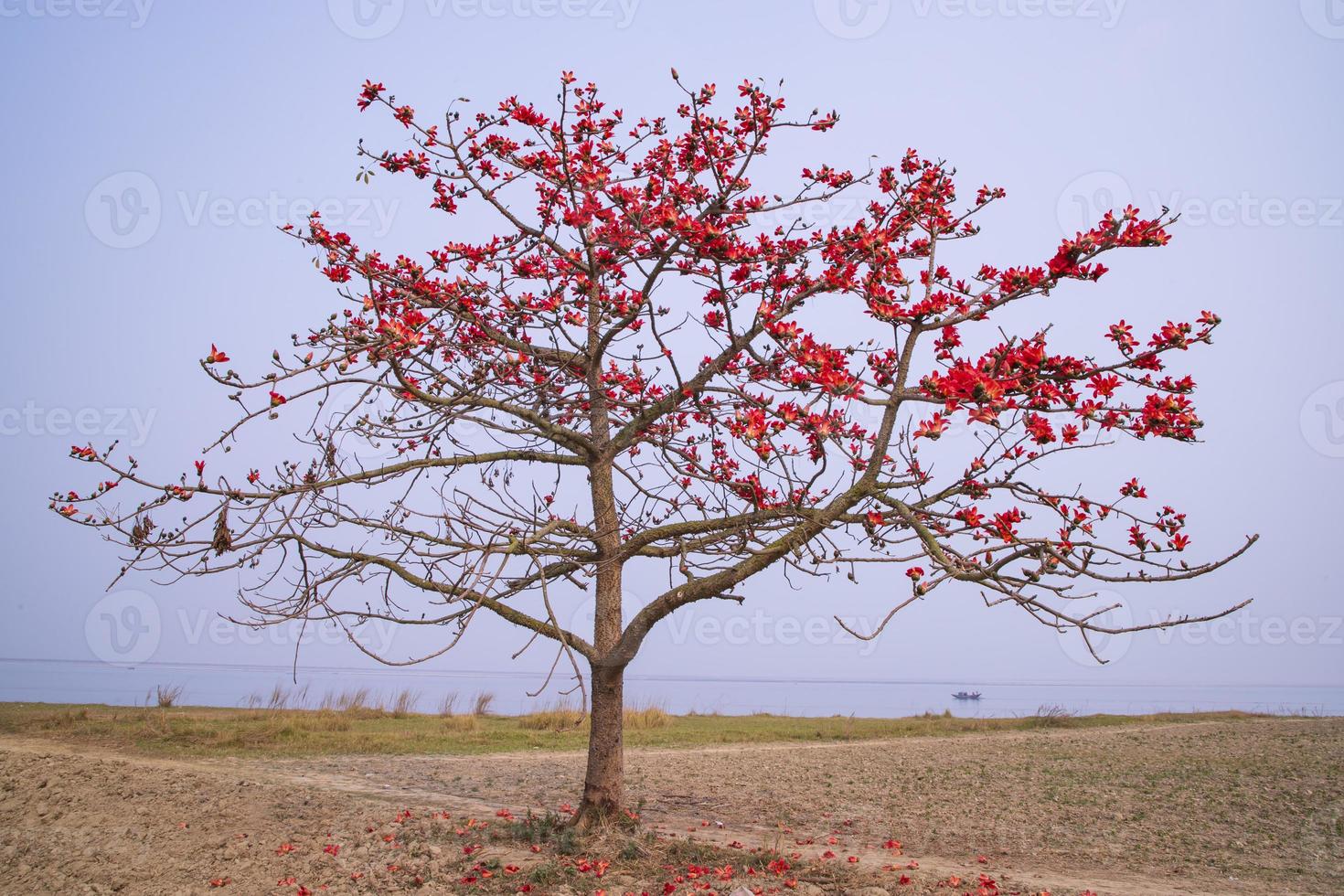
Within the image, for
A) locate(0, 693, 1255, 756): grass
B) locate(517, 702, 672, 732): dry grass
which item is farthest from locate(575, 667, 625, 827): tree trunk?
locate(517, 702, 672, 732): dry grass

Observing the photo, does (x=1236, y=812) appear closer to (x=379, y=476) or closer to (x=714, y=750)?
(x=714, y=750)

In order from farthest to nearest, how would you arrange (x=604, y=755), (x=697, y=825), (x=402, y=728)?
(x=402, y=728) → (x=697, y=825) → (x=604, y=755)

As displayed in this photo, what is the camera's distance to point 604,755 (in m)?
6.82

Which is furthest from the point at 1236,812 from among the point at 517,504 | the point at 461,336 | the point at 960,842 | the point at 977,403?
the point at 461,336

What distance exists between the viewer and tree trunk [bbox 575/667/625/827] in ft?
22.3

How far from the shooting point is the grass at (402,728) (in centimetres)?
1323

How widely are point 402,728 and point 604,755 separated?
37.9 feet

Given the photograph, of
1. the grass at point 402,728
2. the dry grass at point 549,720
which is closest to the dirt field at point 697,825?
the grass at point 402,728

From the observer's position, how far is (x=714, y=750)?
1418 centimetres

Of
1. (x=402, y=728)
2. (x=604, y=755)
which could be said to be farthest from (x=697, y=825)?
(x=402, y=728)

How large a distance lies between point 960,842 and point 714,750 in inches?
269

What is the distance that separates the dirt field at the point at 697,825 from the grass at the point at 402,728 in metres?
1.31

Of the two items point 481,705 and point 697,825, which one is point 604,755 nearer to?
point 697,825

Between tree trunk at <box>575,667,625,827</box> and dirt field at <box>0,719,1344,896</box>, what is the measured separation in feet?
1.21
